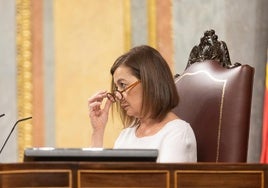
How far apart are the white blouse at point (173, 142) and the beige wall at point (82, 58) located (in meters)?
1.33

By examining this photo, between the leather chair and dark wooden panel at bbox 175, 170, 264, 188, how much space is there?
2.01 feet

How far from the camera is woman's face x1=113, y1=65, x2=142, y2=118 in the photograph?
92.0 inches

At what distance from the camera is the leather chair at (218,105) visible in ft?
7.12

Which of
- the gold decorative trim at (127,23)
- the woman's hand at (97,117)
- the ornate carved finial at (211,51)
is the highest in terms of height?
the gold decorative trim at (127,23)

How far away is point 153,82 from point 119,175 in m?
0.88

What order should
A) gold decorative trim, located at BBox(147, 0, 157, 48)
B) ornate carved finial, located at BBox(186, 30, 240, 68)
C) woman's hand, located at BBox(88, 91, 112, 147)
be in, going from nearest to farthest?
1. ornate carved finial, located at BBox(186, 30, 240, 68)
2. woman's hand, located at BBox(88, 91, 112, 147)
3. gold decorative trim, located at BBox(147, 0, 157, 48)

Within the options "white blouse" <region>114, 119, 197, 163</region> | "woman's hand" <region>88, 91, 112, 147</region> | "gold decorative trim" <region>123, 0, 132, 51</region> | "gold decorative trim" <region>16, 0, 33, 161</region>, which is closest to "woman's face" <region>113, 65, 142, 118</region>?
"white blouse" <region>114, 119, 197, 163</region>

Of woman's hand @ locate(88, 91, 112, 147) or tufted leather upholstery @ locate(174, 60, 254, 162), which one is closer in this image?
tufted leather upholstery @ locate(174, 60, 254, 162)

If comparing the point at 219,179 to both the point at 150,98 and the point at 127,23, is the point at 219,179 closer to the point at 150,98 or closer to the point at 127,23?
the point at 150,98

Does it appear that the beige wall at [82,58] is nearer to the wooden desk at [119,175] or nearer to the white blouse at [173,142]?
the white blouse at [173,142]

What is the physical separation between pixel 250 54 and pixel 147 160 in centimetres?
223

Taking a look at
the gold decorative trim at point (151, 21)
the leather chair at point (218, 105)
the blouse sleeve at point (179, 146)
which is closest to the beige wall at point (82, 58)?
the gold decorative trim at point (151, 21)

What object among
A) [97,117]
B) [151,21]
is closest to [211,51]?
[97,117]

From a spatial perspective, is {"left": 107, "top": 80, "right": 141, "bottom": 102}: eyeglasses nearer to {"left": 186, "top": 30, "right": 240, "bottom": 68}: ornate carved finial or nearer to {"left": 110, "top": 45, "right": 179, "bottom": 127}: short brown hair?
{"left": 110, "top": 45, "right": 179, "bottom": 127}: short brown hair
